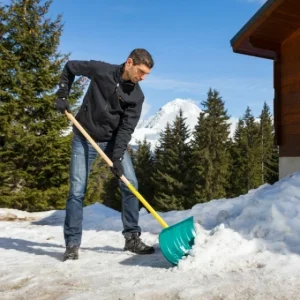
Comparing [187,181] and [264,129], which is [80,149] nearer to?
[187,181]

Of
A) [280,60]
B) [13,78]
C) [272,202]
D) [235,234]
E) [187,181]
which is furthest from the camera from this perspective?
[187,181]

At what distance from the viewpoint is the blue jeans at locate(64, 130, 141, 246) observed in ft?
11.6

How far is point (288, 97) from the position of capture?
Answer: 670 cm

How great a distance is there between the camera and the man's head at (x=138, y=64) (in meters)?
3.32

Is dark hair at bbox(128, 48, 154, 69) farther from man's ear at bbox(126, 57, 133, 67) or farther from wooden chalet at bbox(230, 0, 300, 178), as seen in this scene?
wooden chalet at bbox(230, 0, 300, 178)

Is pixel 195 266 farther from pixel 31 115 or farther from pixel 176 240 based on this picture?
pixel 31 115

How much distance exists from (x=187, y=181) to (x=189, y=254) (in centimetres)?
3351

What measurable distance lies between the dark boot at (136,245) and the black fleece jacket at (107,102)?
89 centimetres

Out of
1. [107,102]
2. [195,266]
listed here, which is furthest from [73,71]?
[195,266]

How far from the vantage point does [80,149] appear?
3.64 meters

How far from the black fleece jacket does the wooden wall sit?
390cm

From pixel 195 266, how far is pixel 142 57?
1930 mm

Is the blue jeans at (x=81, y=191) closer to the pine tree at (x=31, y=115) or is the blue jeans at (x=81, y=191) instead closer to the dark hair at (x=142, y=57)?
the dark hair at (x=142, y=57)

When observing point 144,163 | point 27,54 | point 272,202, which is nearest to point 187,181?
point 144,163
